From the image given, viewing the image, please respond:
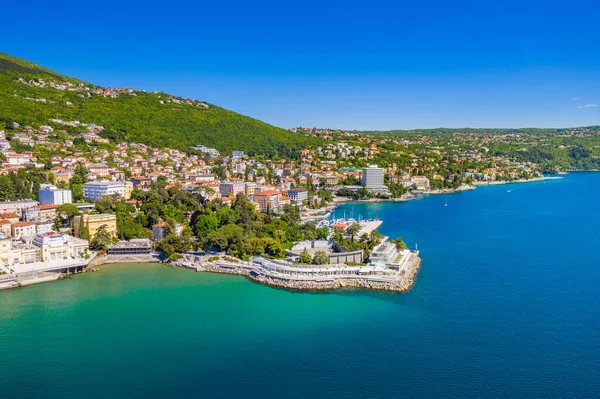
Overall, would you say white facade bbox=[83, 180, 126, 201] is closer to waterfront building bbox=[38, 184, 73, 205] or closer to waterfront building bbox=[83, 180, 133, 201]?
waterfront building bbox=[83, 180, 133, 201]

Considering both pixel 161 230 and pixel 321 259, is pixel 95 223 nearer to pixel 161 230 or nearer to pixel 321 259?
pixel 161 230

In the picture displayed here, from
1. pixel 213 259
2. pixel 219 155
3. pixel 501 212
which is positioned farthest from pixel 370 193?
pixel 213 259

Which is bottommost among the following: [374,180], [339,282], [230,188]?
[339,282]

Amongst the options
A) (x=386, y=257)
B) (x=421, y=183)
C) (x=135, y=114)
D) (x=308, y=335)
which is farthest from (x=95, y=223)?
(x=421, y=183)

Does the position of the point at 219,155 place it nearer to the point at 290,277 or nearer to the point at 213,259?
the point at 213,259

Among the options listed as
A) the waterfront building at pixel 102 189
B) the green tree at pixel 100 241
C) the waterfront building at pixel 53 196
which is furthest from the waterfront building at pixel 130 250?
the waterfront building at pixel 102 189
